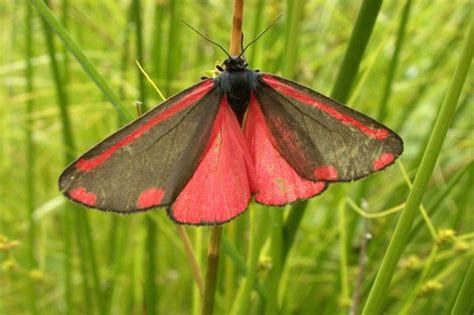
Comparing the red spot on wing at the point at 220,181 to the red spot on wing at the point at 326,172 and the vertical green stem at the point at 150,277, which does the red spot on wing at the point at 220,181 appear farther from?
the vertical green stem at the point at 150,277

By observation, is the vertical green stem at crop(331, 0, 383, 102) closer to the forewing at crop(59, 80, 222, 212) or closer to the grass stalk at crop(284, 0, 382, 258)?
the grass stalk at crop(284, 0, 382, 258)

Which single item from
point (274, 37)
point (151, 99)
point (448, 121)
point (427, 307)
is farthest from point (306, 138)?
point (151, 99)

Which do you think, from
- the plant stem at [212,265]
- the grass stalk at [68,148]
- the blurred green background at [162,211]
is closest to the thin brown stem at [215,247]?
the plant stem at [212,265]

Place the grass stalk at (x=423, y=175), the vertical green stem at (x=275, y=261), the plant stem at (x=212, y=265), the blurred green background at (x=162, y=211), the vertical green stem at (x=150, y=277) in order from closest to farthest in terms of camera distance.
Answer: the grass stalk at (x=423, y=175) → the plant stem at (x=212, y=265) → the vertical green stem at (x=275, y=261) → the vertical green stem at (x=150, y=277) → the blurred green background at (x=162, y=211)

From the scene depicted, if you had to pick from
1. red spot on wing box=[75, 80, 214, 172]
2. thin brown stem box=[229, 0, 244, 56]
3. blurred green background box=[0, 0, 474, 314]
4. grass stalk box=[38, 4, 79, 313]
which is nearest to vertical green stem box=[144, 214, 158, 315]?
blurred green background box=[0, 0, 474, 314]

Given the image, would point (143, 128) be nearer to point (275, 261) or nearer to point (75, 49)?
point (75, 49)
